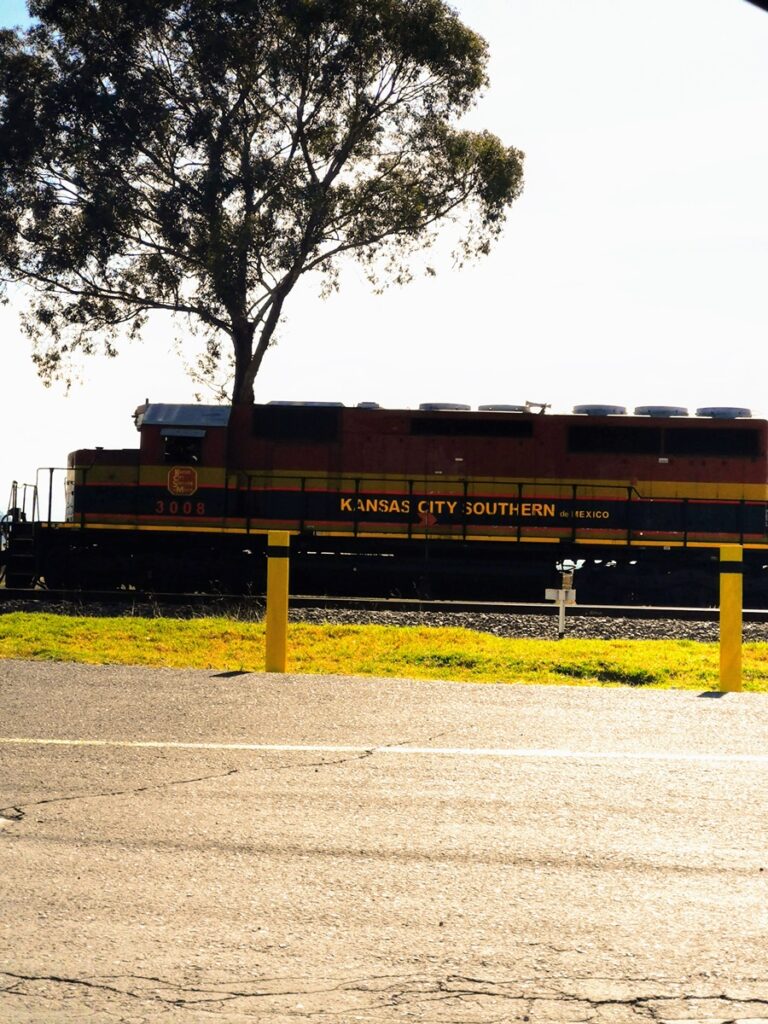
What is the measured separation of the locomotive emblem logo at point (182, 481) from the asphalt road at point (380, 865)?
46.4ft

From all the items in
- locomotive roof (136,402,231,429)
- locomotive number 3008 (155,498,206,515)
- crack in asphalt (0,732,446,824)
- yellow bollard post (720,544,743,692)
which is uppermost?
locomotive roof (136,402,231,429)

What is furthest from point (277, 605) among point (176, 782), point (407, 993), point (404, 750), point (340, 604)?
point (340, 604)

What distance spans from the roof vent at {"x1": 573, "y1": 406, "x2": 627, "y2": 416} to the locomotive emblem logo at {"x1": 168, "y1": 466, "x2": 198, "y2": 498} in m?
6.90

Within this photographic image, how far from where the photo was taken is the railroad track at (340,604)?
658 inches

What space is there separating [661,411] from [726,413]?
115cm

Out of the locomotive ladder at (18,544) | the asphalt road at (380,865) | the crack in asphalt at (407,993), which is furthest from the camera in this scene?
the locomotive ladder at (18,544)

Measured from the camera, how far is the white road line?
19.8ft

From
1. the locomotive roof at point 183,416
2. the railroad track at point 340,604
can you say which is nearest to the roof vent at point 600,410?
the railroad track at point 340,604

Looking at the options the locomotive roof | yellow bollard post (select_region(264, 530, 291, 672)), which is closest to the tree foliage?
the locomotive roof

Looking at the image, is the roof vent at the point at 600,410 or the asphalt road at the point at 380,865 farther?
the roof vent at the point at 600,410

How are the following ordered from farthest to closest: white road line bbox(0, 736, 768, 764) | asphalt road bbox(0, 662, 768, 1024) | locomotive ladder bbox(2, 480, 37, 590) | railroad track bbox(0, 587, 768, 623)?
locomotive ladder bbox(2, 480, 37, 590), railroad track bbox(0, 587, 768, 623), white road line bbox(0, 736, 768, 764), asphalt road bbox(0, 662, 768, 1024)

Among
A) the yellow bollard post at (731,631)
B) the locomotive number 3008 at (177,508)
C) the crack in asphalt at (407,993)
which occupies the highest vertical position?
the locomotive number 3008 at (177,508)

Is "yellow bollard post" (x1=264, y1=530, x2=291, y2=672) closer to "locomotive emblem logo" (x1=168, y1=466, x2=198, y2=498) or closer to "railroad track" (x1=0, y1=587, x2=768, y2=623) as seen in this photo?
"railroad track" (x1=0, y1=587, x2=768, y2=623)

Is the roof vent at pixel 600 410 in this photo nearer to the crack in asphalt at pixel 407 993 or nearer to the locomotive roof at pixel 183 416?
the locomotive roof at pixel 183 416
